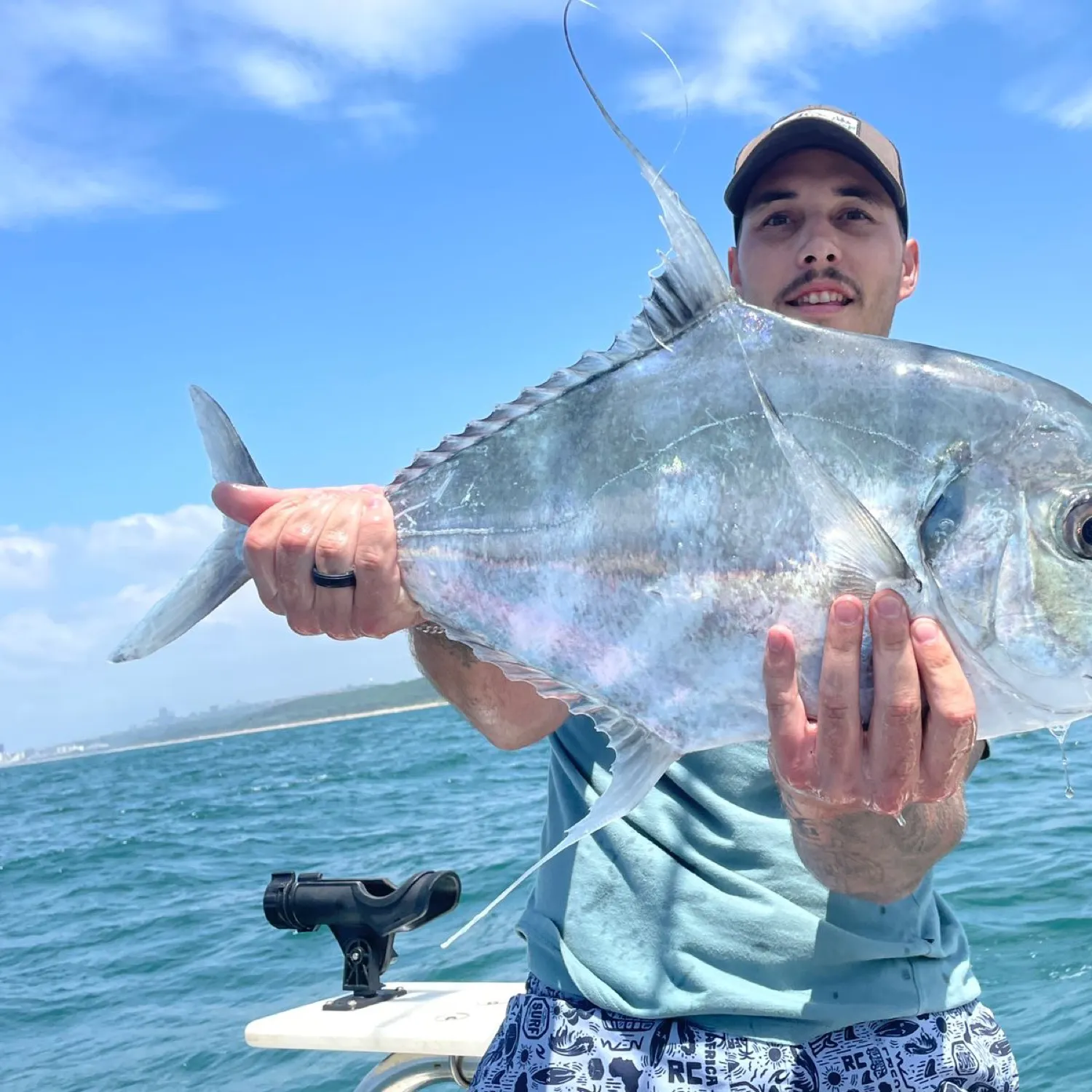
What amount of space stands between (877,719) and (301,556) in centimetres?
135

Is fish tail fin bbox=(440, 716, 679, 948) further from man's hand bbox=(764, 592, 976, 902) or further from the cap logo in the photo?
the cap logo

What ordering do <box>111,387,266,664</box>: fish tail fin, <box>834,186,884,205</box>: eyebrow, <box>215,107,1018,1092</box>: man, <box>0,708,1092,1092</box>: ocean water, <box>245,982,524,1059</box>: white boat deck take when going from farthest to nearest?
<box>0,708,1092,1092</box>: ocean water → <box>245,982,524,1059</box>: white boat deck → <box>834,186,884,205</box>: eyebrow → <box>111,387,266,664</box>: fish tail fin → <box>215,107,1018,1092</box>: man

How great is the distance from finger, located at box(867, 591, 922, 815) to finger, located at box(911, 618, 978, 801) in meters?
0.02

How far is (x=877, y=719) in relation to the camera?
2002 mm

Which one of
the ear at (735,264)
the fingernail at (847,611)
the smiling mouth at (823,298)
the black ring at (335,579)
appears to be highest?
the ear at (735,264)

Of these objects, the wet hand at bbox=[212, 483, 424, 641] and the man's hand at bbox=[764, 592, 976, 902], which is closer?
the man's hand at bbox=[764, 592, 976, 902]

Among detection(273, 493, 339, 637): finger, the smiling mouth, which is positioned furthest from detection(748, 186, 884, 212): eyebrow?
detection(273, 493, 339, 637): finger

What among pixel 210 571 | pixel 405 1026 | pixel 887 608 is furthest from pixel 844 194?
pixel 405 1026

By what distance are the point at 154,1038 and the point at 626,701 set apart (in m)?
8.38

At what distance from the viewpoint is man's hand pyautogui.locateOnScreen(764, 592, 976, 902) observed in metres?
1.89

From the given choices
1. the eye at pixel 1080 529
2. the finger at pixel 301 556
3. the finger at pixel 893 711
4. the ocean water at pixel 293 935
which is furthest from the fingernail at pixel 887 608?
the ocean water at pixel 293 935

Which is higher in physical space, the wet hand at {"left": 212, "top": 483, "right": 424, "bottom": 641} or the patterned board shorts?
the wet hand at {"left": 212, "top": 483, "right": 424, "bottom": 641}

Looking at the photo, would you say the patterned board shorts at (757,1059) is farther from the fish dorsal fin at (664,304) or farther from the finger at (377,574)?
the fish dorsal fin at (664,304)

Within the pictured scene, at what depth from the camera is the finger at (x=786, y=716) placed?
1896 mm
